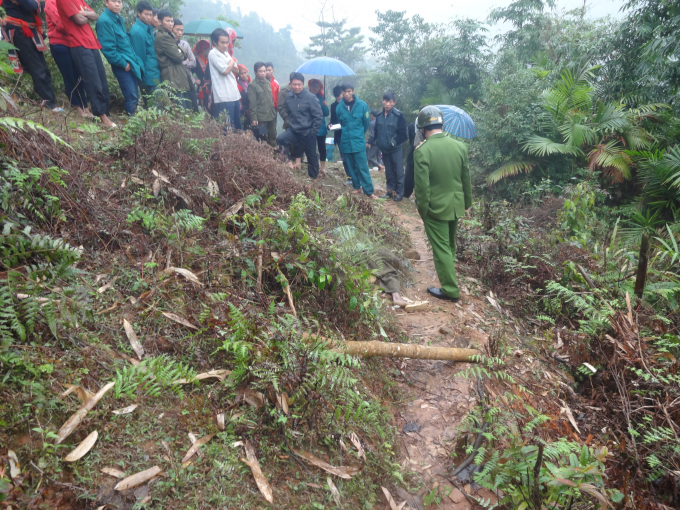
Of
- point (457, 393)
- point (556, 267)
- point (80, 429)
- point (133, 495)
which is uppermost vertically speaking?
point (80, 429)

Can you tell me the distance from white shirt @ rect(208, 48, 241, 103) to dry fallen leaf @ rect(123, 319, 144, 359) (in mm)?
6417

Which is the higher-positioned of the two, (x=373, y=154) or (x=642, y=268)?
(x=373, y=154)

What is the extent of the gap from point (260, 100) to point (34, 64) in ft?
14.0

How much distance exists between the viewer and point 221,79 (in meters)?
7.93

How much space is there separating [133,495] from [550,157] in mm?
10866

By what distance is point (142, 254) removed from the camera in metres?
3.52

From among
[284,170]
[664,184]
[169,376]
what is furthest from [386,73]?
[169,376]

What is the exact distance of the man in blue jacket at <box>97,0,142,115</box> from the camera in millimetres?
6219

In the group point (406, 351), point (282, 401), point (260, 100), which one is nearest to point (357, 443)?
point (282, 401)

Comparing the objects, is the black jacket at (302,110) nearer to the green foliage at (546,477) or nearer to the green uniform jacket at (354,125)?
the green uniform jacket at (354,125)

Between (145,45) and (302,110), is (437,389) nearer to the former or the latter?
(302,110)

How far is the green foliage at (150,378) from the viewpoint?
235 cm

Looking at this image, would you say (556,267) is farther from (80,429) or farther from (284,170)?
(80,429)

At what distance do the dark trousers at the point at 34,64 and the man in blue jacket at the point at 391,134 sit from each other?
6424 mm
